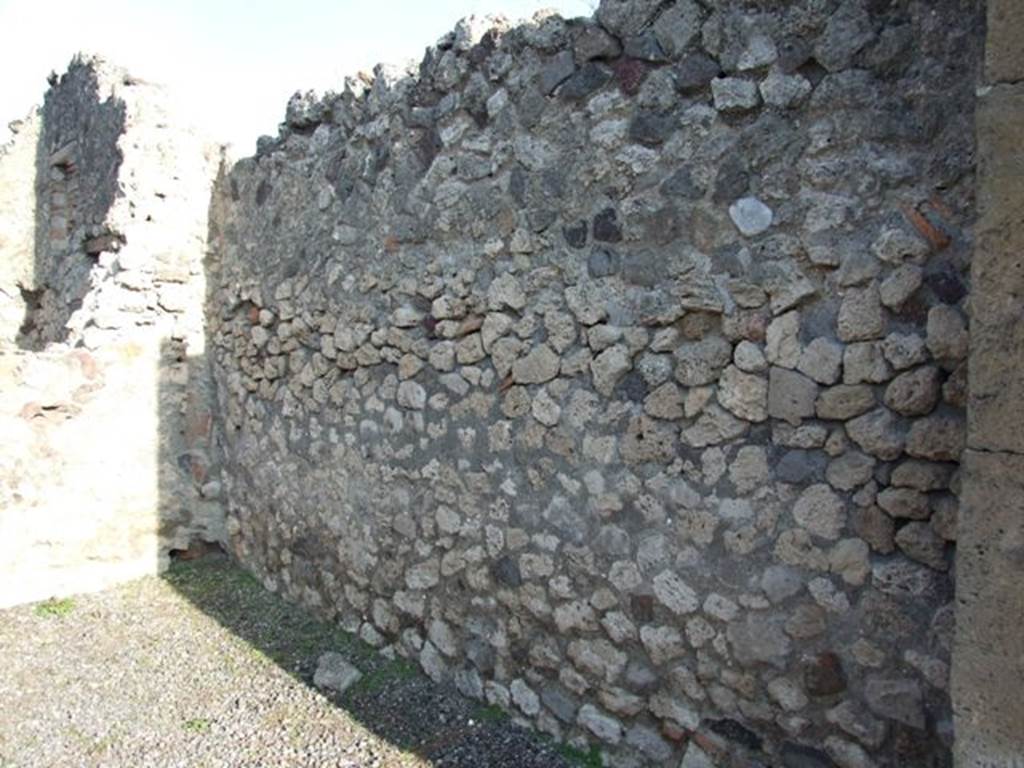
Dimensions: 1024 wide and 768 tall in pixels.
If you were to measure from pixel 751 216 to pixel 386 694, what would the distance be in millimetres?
2308

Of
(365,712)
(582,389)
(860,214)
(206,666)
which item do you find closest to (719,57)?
(860,214)

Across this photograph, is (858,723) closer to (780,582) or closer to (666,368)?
(780,582)

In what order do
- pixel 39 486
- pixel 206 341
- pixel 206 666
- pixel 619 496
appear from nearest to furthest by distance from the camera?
pixel 619 496 → pixel 206 666 → pixel 39 486 → pixel 206 341

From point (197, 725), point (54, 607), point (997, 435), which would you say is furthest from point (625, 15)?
point (54, 607)

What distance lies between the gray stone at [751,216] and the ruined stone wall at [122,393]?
3.68m

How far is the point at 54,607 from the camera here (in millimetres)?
4562

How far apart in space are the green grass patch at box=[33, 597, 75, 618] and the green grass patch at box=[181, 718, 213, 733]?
1.47 metres

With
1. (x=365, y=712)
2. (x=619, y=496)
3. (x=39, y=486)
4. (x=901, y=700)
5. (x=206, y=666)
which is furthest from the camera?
(x=39, y=486)

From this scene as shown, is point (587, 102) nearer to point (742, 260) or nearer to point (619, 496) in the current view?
point (742, 260)

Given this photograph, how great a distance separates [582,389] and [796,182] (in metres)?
0.95

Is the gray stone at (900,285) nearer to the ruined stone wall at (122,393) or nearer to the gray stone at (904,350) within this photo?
the gray stone at (904,350)

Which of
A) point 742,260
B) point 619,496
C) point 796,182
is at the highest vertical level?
point 796,182

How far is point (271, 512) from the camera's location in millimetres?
4707

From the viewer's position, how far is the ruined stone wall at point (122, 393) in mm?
4664
